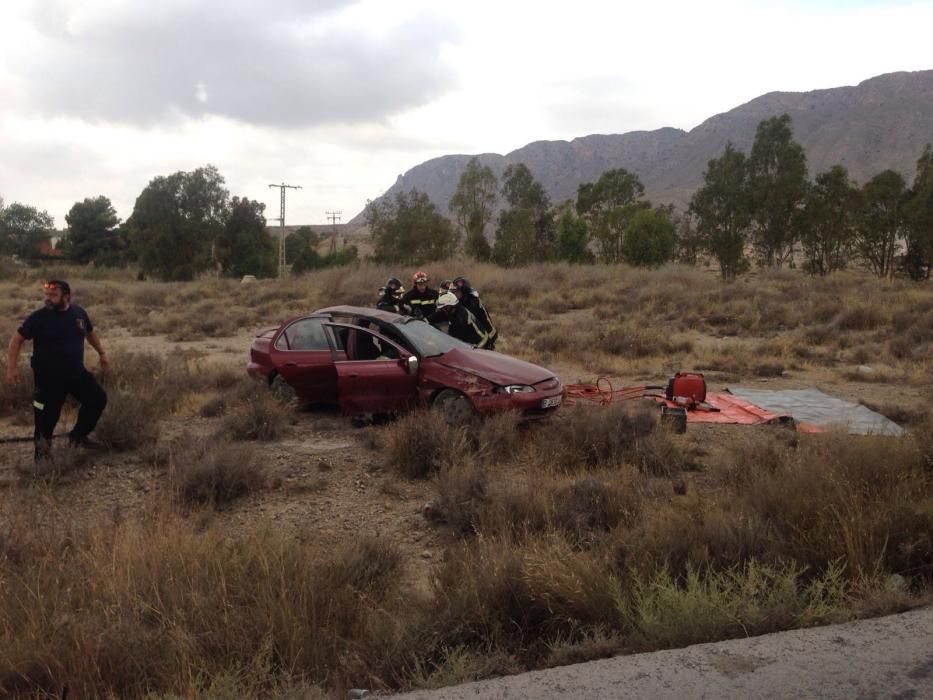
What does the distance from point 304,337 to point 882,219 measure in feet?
142

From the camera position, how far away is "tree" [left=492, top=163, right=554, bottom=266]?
54.6 meters

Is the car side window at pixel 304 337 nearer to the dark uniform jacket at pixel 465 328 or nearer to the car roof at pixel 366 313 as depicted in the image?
the car roof at pixel 366 313

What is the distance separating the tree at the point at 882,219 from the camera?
42.9 meters

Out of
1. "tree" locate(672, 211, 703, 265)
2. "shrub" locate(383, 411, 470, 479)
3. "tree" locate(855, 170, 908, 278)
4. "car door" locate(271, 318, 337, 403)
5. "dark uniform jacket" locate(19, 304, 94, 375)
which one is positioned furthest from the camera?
"tree" locate(672, 211, 703, 265)

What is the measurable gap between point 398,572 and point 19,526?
7.92 ft

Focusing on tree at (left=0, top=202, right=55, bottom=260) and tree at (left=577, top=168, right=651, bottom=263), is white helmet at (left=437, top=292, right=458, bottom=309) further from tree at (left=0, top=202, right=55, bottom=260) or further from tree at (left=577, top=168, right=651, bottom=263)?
tree at (left=0, top=202, right=55, bottom=260)

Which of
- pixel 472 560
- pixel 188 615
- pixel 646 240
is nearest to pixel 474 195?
pixel 646 240

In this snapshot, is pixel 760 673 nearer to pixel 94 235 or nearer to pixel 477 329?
pixel 477 329

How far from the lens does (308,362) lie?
9312mm

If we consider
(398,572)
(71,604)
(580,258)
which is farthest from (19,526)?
(580,258)

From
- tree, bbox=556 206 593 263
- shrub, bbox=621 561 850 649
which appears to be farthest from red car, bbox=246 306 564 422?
tree, bbox=556 206 593 263

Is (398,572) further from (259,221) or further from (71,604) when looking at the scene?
(259,221)

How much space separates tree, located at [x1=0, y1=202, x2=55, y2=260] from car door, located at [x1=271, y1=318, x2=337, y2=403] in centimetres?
7942

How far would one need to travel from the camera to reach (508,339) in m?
18.7
